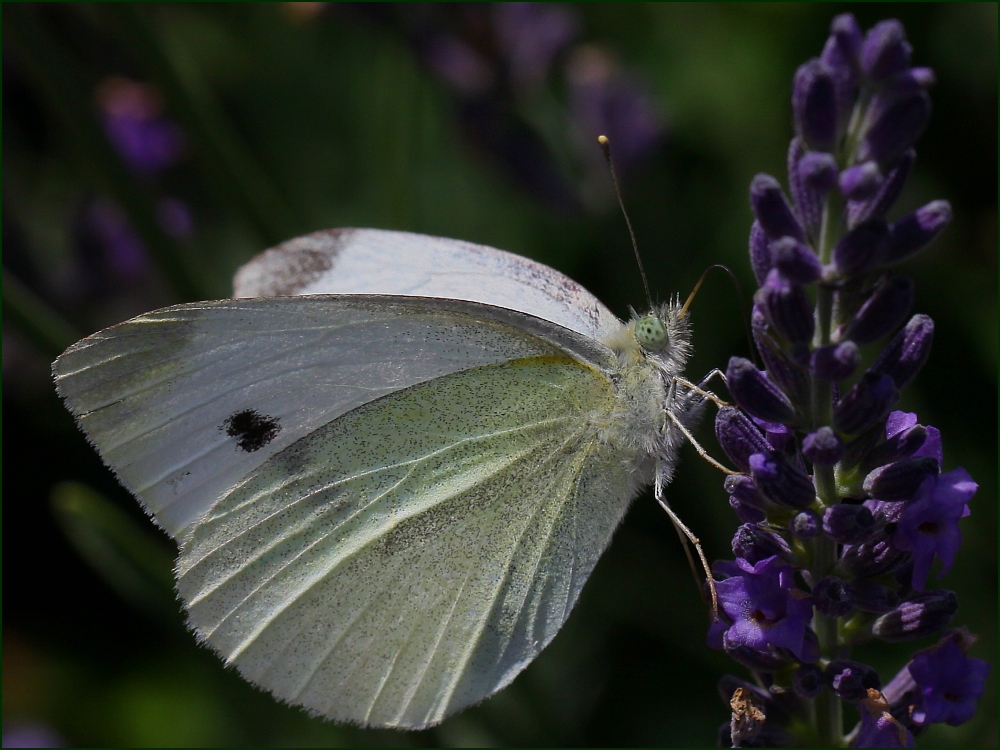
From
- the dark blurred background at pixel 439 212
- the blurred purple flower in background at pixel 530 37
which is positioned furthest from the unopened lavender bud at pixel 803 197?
the blurred purple flower in background at pixel 530 37

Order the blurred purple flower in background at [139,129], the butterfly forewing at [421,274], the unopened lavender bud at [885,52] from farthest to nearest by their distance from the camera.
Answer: the blurred purple flower in background at [139,129] → the butterfly forewing at [421,274] → the unopened lavender bud at [885,52]

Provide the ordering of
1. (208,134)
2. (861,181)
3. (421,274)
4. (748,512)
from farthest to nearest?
(208,134) → (421,274) → (748,512) → (861,181)

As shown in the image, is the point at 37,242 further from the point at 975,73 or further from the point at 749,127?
the point at 975,73

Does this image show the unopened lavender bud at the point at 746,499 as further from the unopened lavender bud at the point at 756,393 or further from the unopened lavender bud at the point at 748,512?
the unopened lavender bud at the point at 756,393

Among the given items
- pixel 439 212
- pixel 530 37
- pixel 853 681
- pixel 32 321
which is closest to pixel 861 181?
pixel 853 681

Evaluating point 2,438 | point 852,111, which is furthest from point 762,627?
point 2,438

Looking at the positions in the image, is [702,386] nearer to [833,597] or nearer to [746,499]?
[746,499]

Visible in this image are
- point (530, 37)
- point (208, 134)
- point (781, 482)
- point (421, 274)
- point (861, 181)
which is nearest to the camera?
point (861, 181)
